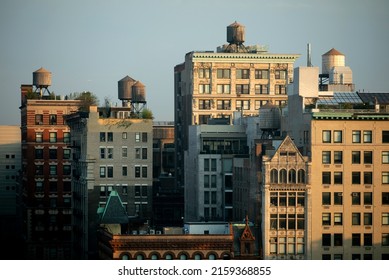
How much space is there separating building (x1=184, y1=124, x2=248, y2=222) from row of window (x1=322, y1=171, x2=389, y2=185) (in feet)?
88.6

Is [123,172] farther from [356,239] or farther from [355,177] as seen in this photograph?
[356,239]

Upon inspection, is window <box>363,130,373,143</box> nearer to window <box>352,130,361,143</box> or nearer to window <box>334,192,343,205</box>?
window <box>352,130,361,143</box>

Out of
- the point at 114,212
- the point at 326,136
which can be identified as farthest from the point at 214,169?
the point at 326,136

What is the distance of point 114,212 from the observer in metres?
160

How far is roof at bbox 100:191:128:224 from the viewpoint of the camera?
160 m

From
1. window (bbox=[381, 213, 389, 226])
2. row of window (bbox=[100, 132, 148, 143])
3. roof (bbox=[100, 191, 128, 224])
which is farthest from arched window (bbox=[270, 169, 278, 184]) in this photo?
row of window (bbox=[100, 132, 148, 143])

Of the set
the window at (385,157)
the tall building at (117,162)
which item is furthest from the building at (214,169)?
the window at (385,157)

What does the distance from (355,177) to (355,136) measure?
3.82 m

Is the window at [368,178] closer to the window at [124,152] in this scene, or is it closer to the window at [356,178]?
the window at [356,178]

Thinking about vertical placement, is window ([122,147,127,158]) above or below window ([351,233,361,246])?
above

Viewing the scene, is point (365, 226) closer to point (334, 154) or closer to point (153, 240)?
point (334, 154)

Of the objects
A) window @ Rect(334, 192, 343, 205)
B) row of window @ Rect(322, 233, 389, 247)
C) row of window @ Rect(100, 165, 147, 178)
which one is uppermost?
row of window @ Rect(100, 165, 147, 178)

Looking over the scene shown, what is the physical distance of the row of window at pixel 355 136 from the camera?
145 metres
